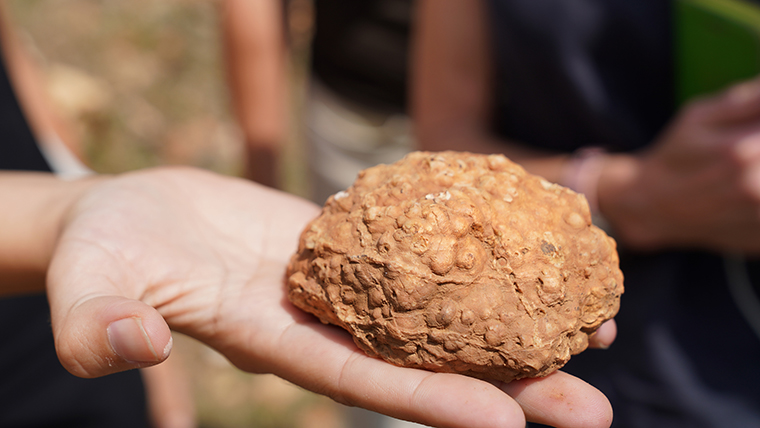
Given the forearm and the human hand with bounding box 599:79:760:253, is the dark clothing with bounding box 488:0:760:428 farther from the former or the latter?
the forearm

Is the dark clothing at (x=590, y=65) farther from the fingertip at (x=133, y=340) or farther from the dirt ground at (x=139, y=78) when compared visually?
the dirt ground at (x=139, y=78)

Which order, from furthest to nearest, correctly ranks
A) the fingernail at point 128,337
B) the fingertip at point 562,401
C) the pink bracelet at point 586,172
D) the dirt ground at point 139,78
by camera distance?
the dirt ground at point 139,78
the pink bracelet at point 586,172
the fingertip at point 562,401
the fingernail at point 128,337

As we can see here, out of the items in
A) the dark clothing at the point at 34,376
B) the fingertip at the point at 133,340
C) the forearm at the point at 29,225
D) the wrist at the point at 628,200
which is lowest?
the dark clothing at the point at 34,376

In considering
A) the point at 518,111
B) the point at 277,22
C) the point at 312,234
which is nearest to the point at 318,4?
the point at 277,22

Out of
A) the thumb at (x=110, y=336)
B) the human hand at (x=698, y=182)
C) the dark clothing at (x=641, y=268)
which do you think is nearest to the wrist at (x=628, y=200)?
the human hand at (x=698, y=182)

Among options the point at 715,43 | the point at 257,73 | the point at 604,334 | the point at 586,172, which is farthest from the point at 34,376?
the point at 715,43

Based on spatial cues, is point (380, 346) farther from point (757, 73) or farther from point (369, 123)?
point (369, 123)

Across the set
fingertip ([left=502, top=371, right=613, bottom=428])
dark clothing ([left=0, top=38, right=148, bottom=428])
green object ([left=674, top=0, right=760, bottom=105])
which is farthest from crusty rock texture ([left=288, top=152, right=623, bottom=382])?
dark clothing ([left=0, top=38, right=148, bottom=428])
